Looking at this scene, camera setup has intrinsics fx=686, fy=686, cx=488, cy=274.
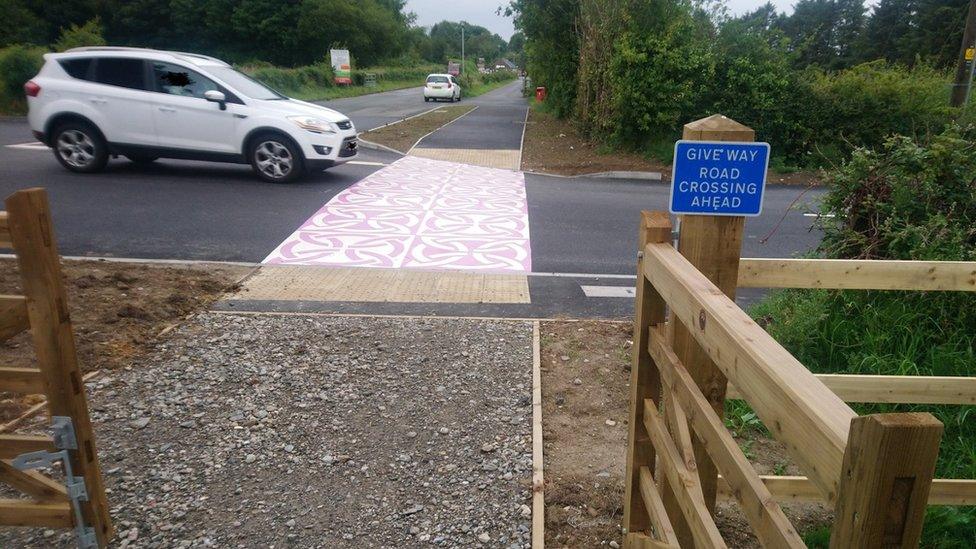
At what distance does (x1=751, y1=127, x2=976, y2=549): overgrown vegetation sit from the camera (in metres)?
4.26

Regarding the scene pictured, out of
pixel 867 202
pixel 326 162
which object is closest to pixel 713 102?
pixel 326 162

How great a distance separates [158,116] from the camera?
37.1ft

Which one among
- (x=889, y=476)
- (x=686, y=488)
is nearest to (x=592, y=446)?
(x=686, y=488)

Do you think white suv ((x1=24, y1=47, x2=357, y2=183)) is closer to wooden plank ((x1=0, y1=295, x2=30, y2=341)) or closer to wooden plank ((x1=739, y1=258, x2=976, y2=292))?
wooden plank ((x1=0, y1=295, x2=30, y2=341))

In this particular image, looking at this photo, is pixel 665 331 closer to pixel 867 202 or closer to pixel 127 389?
pixel 867 202

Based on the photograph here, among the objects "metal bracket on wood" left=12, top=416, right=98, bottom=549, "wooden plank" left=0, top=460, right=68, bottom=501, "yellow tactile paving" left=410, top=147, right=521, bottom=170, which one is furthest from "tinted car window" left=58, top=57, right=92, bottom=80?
"metal bracket on wood" left=12, top=416, right=98, bottom=549

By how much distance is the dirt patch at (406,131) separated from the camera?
59.9ft

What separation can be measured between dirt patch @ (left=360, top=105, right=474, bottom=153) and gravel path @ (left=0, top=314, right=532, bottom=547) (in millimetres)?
12402

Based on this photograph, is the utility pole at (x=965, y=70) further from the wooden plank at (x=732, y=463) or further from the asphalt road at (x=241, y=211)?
the wooden plank at (x=732, y=463)

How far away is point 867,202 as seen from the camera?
4.87m

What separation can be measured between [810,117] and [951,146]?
13632mm

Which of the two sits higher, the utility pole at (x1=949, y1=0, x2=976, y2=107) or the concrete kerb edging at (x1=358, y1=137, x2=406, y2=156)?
the utility pole at (x1=949, y1=0, x2=976, y2=107)

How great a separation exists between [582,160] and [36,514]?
1520cm

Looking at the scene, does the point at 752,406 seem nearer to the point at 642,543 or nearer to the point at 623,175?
the point at 642,543
